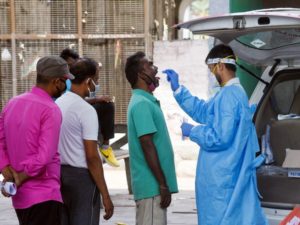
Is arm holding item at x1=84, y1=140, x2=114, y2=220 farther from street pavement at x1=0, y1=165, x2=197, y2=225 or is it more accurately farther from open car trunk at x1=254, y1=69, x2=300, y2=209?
street pavement at x1=0, y1=165, x2=197, y2=225

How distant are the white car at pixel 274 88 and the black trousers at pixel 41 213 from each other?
1.64 metres

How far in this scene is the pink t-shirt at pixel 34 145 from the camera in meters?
5.64

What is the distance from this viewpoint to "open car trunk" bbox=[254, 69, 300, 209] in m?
6.63

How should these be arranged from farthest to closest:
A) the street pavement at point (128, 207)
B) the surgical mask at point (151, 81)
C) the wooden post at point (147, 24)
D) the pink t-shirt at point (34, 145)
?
the wooden post at point (147, 24), the street pavement at point (128, 207), the surgical mask at point (151, 81), the pink t-shirt at point (34, 145)

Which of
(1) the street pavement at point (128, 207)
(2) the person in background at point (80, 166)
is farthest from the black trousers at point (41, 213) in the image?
(1) the street pavement at point (128, 207)

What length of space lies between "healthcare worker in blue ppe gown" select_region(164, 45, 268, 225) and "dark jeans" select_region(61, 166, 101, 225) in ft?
2.67

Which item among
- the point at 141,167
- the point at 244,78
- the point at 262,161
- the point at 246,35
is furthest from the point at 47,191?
the point at 244,78

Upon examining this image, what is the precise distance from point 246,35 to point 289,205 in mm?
1417

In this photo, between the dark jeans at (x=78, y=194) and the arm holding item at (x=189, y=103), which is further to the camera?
the arm holding item at (x=189, y=103)

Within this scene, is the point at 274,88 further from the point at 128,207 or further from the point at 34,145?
the point at 128,207

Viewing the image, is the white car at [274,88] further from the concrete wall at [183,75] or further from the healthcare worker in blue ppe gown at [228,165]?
the concrete wall at [183,75]

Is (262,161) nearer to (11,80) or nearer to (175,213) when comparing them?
(175,213)

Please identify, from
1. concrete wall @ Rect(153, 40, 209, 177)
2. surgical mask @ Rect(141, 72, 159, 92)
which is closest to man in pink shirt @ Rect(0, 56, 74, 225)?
surgical mask @ Rect(141, 72, 159, 92)

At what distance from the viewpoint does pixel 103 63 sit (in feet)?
44.9
